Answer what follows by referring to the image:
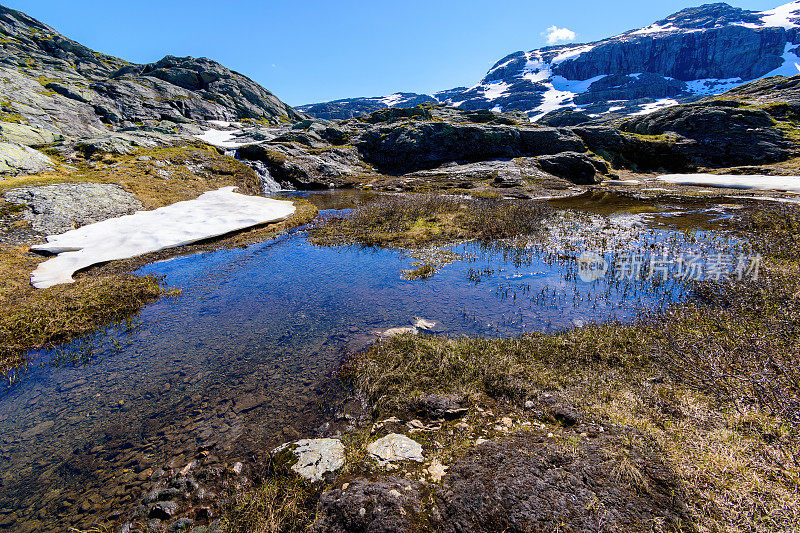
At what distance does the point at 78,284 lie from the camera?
46.2 feet

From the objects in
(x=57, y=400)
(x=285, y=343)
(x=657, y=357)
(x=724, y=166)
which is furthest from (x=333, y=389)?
(x=724, y=166)

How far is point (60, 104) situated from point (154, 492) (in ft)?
312

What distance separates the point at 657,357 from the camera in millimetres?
8203

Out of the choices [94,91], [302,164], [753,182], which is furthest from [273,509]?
[94,91]

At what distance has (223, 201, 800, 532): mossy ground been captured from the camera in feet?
14.0

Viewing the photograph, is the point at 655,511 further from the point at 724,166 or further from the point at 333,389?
the point at 724,166

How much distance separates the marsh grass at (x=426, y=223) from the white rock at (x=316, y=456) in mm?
16171

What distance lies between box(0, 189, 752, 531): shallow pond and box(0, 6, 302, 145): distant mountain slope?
49.6 metres

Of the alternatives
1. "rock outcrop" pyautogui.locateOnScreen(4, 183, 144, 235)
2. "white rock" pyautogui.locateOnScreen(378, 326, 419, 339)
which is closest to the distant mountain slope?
"rock outcrop" pyautogui.locateOnScreen(4, 183, 144, 235)

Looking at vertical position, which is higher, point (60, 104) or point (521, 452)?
point (60, 104)

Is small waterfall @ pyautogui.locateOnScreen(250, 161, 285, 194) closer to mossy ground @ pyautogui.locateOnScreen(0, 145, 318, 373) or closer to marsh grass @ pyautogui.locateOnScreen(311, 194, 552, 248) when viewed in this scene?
mossy ground @ pyautogui.locateOnScreen(0, 145, 318, 373)

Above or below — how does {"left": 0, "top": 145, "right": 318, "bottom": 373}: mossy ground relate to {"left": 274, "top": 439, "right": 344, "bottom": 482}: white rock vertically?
above

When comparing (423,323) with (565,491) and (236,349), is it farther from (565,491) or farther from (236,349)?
(565,491)

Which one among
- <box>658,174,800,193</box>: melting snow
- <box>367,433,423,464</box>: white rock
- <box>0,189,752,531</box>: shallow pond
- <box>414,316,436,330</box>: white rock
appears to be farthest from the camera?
<box>658,174,800,193</box>: melting snow
